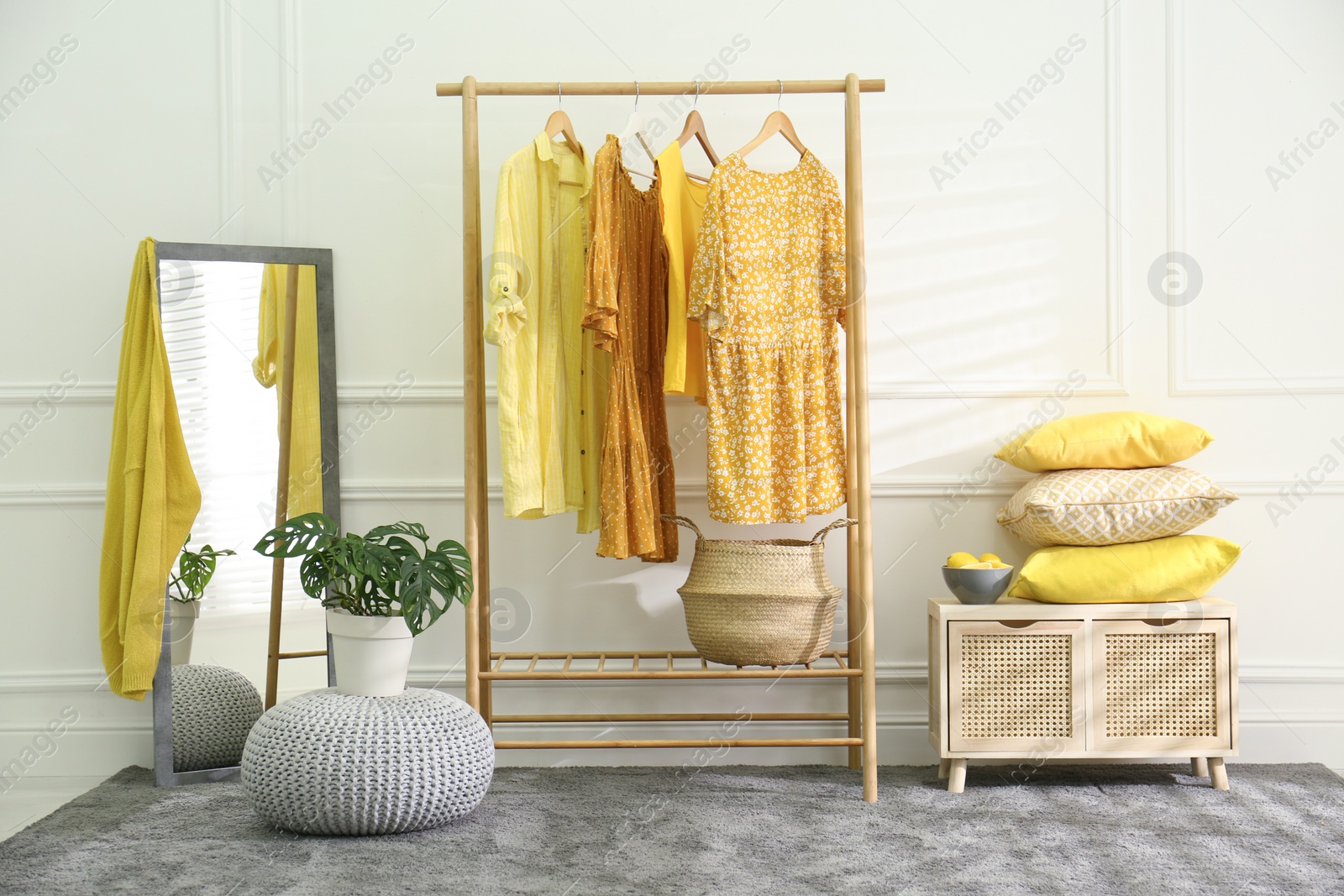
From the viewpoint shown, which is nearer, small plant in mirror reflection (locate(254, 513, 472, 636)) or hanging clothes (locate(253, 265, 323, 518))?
small plant in mirror reflection (locate(254, 513, 472, 636))

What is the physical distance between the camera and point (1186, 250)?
2.49 metres

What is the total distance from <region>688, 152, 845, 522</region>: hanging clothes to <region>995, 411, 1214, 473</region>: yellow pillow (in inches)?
20.3

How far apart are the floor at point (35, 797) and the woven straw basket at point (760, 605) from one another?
1.45 meters

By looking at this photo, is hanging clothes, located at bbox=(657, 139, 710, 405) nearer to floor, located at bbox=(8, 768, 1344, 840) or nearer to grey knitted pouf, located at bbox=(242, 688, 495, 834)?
grey knitted pouf, located at bbox=(242, 688, 495, 834)

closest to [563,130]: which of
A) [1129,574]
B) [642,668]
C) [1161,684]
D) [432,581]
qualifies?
[432,581]

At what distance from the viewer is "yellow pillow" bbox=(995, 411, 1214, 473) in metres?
2.20

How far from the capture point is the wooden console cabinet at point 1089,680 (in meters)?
2.14

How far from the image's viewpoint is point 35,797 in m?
2.29

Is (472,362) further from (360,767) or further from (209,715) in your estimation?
(209,715)

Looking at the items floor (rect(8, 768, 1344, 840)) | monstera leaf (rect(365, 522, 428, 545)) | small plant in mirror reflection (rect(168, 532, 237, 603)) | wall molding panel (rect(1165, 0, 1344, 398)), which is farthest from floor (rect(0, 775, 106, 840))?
wall molding panel (rect(1165, 0, 1344, 398))

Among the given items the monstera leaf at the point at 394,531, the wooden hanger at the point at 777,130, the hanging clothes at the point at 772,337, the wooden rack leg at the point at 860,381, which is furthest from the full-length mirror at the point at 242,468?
the wooden rack leg at the point at 860,381

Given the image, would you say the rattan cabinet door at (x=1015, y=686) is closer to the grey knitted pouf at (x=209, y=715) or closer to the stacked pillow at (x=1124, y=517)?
the stacked pillow at (x=1124, y=517)

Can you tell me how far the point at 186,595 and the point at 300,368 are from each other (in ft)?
2.17

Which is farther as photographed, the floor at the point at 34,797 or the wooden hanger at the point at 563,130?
the wooden hanger at the point at 563,130
